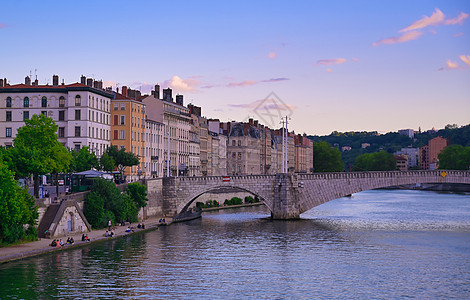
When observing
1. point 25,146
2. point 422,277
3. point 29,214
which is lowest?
point 422,277

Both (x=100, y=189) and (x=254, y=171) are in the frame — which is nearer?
(x=100, y=189)

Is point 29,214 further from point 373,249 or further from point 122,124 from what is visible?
point 122,124

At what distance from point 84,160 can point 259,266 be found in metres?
39.2

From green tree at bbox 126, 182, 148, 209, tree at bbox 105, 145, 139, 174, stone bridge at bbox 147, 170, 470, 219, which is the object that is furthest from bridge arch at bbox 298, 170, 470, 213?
tree at bbox 105, 145, 139, 174

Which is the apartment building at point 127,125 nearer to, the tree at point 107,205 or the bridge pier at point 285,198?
the bridge pier at point 285,198

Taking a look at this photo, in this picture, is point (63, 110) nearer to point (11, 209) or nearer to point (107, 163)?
point (107, 163)

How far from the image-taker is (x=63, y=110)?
106125 millimetres

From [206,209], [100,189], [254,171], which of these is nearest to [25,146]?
[100,189]

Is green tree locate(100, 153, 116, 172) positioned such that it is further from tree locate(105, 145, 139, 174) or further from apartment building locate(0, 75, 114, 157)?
apartment building locate(0, 75, 114, 157)

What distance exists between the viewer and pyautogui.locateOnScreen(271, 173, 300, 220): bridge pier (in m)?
100

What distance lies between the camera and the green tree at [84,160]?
93.4m

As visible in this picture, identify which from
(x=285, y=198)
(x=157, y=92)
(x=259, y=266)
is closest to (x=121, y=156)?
(x=285, y=198)

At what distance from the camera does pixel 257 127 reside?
645 feet

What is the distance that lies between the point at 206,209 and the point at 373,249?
56294 millimetres
